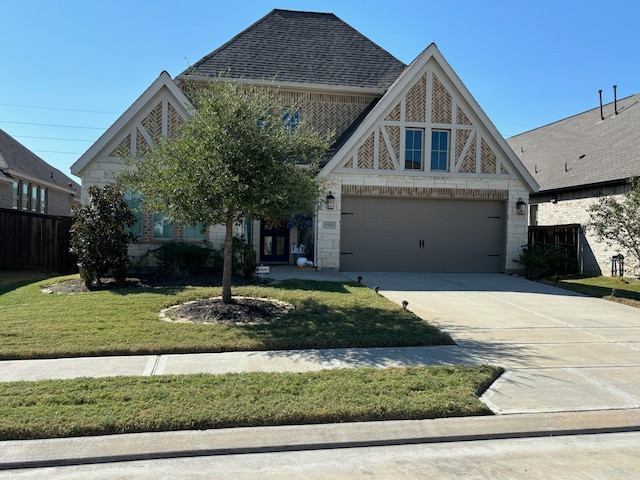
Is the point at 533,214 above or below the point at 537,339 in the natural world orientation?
above

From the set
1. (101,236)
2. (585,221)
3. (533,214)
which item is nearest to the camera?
(101,236)

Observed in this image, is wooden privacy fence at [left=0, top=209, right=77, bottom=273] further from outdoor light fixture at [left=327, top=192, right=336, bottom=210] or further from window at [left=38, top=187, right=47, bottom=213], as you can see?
window at [left=38, top=187, right=47, bottom=213]

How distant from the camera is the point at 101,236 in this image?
1200 cm

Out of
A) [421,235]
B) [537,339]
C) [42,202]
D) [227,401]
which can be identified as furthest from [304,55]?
[42,202]

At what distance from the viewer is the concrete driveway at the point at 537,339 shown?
18.1ft

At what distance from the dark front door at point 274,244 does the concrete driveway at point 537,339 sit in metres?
4.88

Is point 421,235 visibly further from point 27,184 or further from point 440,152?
point 27,184

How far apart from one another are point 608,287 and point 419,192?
6.40m

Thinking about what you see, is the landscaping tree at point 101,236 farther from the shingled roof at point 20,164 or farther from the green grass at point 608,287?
the green grass at point 608,287

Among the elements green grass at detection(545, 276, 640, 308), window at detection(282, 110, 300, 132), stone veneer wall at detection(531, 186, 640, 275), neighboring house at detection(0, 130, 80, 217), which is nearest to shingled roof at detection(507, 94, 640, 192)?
stone veneer wall at detection(531, 186, 640, 275)

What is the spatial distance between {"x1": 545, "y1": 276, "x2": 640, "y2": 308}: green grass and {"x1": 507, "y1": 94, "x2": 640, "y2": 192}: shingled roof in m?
3.47

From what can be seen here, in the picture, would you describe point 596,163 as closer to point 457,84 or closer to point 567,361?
point 457,84

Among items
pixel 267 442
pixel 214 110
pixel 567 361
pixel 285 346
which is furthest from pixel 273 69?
pixel 267 442

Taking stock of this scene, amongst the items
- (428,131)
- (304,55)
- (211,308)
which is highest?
(304,55)
